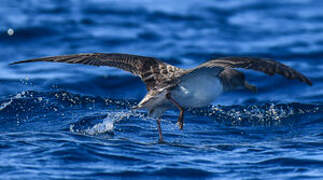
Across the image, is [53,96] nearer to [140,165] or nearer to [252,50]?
[140,165]

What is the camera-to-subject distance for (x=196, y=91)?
689 cm

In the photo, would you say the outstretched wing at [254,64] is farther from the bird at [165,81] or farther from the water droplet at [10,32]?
the water droplet at [10,32]

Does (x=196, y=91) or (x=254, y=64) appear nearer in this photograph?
(x=254, y=64)

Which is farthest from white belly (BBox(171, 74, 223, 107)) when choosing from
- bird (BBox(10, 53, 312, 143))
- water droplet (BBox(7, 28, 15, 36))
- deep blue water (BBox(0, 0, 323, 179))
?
water droplet (BBox(7, 28, 15, 36))

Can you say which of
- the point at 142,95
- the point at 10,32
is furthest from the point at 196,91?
the point at 10,32

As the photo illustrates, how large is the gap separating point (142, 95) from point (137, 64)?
334 centimetres

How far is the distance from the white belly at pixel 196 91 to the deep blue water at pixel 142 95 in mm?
538

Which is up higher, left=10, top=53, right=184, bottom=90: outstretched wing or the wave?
left=10, top=53, right=184, bottom=90: outstretched wing

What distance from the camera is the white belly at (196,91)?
6.88 meters

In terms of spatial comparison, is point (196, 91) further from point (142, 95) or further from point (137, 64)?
point (142, 95)

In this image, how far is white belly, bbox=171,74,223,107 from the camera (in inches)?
271

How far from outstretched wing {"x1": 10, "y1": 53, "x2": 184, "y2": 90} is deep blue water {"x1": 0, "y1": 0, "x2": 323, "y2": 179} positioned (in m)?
0.76

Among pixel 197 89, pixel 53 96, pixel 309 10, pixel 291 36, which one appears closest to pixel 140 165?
pixel 197 89

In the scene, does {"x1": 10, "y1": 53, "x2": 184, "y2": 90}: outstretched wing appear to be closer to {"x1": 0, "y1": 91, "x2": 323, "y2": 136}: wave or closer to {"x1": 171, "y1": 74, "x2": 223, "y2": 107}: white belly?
{"x1": 171, "y1": 74, "x2": 223, "y2": 107}: white belly
